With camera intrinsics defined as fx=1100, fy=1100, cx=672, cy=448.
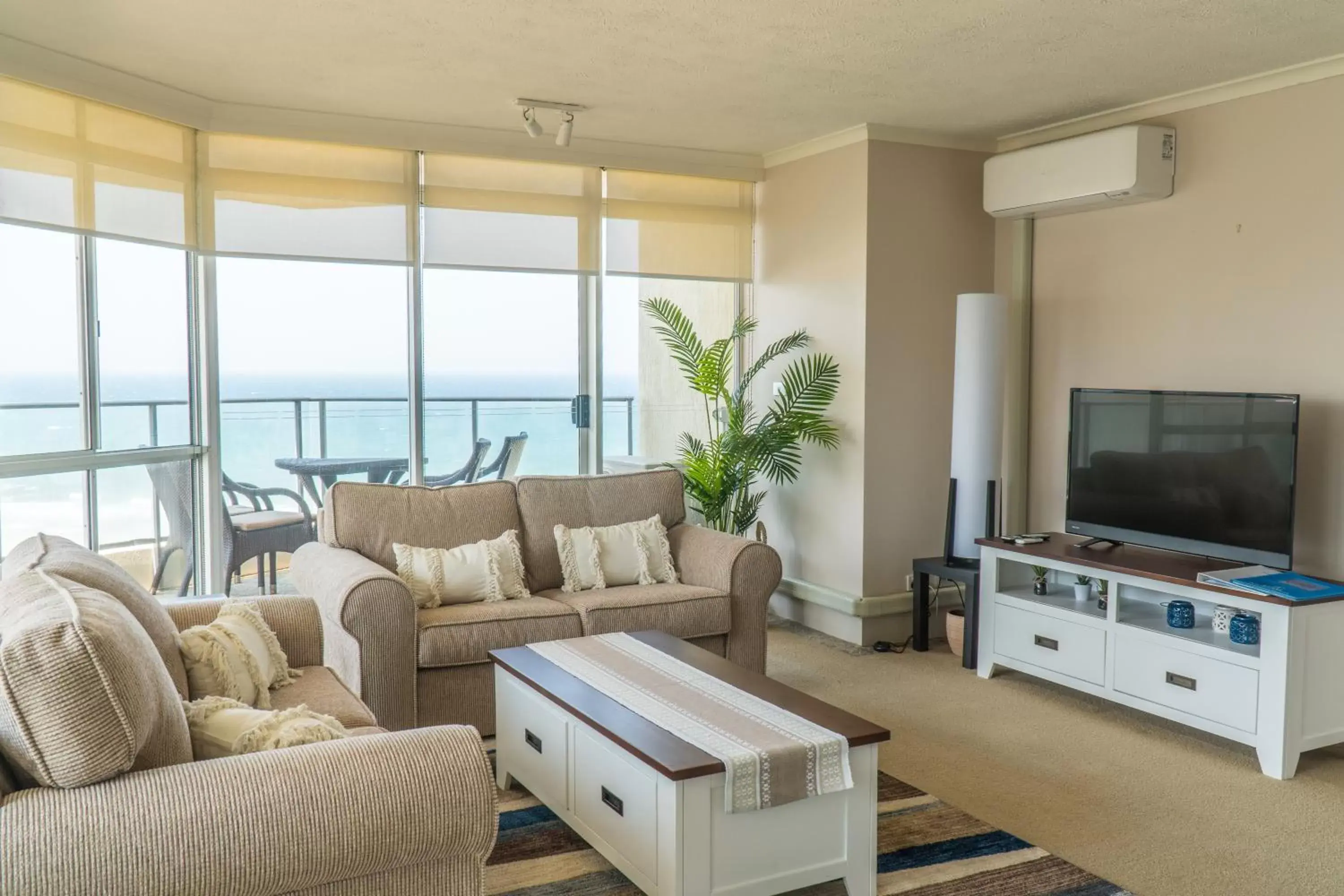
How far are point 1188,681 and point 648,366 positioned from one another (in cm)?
304

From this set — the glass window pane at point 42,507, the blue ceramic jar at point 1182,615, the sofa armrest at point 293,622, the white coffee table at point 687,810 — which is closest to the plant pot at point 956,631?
A: the blue ceramic jar at point 1182,615

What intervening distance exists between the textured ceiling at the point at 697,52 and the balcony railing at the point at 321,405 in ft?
4.21

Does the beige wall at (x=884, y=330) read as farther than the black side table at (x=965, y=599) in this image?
Yes

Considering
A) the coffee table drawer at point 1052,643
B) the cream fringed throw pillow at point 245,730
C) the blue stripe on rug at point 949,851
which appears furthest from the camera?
the coffee table drawer at point 1052,643

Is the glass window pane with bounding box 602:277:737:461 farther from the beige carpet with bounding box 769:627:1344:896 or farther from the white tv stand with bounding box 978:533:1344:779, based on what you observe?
the white tv stand with bounding box 978:533:1344:779

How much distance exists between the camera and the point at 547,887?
109 inches

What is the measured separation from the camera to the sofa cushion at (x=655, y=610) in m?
4.11

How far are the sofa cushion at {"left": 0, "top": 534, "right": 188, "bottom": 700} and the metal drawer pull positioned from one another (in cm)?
322

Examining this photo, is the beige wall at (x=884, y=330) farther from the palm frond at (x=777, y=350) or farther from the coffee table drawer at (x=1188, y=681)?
the coffee table drawer at (x=1188, y=681)

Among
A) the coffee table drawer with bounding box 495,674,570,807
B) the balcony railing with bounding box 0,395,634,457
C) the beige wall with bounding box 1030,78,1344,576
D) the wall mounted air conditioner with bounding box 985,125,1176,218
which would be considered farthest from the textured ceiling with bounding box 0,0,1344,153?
the coffee table drawer with bounding box 495,674,570,807

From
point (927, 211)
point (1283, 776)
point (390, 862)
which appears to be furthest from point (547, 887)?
point (927, 211)

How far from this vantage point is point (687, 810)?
8.01ft

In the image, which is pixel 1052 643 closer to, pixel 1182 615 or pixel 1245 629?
pixel 1182 615

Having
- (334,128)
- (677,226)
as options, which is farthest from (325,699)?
(677,226)
